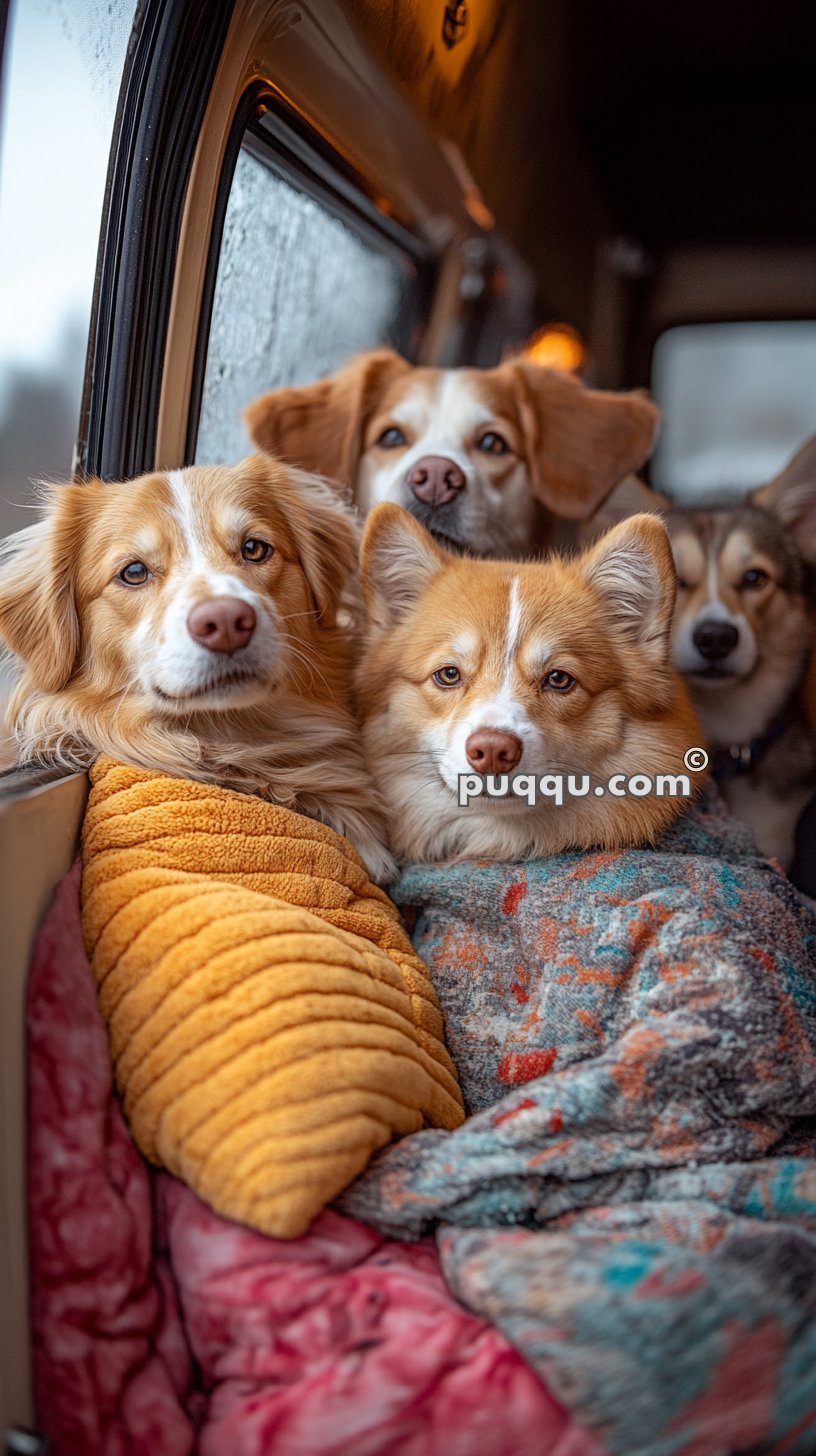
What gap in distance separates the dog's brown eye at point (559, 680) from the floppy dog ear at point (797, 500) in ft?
2.99

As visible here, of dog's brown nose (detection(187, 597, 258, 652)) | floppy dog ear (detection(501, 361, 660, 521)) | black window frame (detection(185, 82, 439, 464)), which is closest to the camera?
dog's brown nose (detection(187, 597, 258, 652))

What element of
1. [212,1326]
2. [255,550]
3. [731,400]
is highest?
[731,400]

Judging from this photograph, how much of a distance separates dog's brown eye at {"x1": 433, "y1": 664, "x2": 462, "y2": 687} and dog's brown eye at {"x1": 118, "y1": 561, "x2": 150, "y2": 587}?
16.8 inches

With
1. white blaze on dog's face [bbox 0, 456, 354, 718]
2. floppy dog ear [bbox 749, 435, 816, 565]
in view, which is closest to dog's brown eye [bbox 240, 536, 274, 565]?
white blaze on dog's face [bbox 0, 456, 354, 718]

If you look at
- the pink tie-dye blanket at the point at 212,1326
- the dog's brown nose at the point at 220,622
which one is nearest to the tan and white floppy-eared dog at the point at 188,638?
the dog's brown nose at the point at 220,622

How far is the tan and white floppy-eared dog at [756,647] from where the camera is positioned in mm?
2049

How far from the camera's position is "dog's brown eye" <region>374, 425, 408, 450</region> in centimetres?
226

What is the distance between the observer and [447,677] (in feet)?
5.19

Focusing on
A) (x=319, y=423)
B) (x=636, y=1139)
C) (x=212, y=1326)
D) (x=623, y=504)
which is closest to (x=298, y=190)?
(x=319, y=423)

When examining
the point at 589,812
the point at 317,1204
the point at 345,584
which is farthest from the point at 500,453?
the point at 317,1204

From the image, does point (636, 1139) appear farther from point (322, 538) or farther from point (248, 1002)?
point (322, 538)

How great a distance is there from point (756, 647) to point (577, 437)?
58 centimetres

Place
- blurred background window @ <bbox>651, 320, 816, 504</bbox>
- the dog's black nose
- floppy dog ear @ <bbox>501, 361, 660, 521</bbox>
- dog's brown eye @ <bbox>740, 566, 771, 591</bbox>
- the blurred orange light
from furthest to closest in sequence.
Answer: the blurred orange light, blurred background window @ <bbox>651, 320, 816, 504</bbox>, floppy dog ear @ <bbox>501, 361, 660, 521</bbox>, dog's brown eye @ <bbox>740, 566, 771, 591</bbox>, the dog's black nose

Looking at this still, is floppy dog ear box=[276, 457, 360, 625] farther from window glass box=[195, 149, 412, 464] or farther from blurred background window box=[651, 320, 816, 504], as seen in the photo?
blurred background window box=[651, 320, 816, 504]
